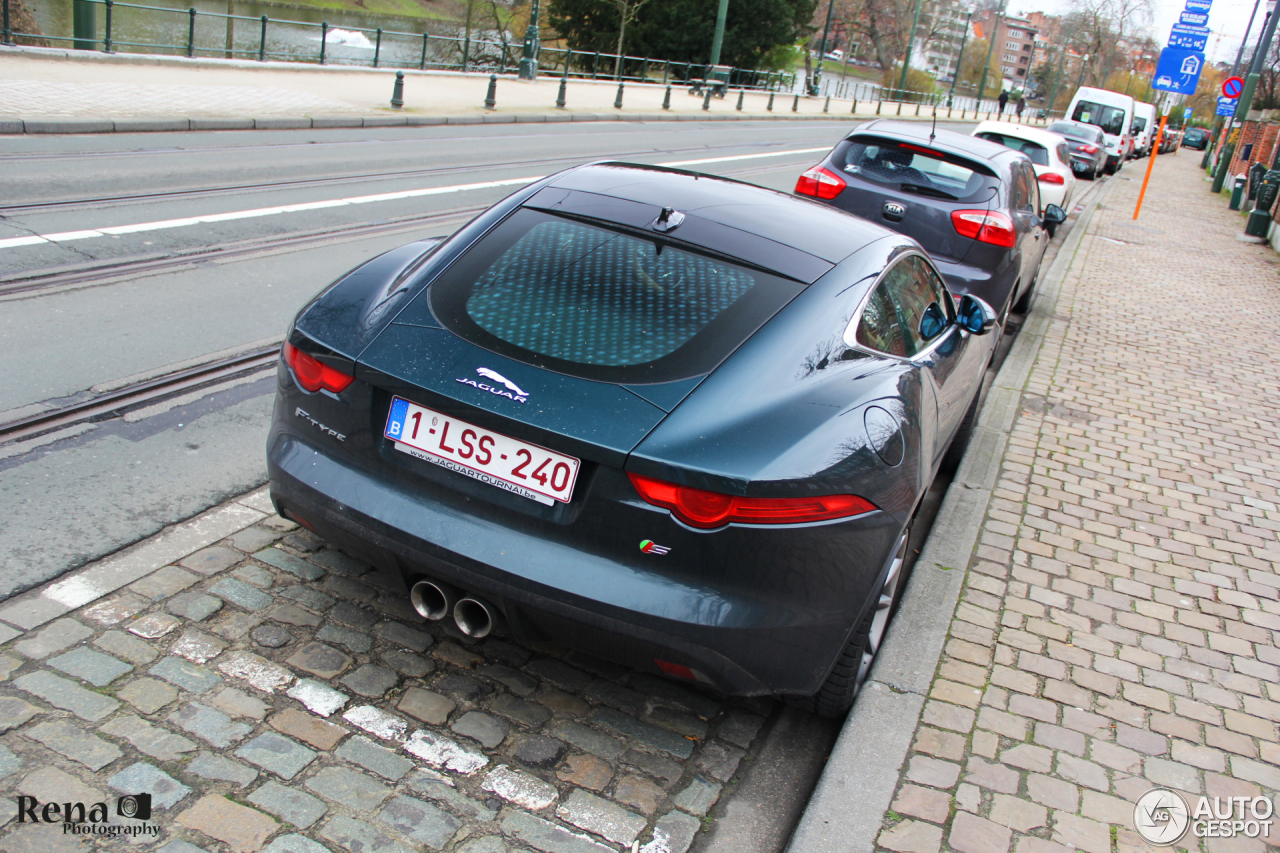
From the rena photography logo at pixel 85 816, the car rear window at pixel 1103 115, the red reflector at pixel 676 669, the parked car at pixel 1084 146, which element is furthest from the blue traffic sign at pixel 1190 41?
the rena photography logo at pixel 85 816

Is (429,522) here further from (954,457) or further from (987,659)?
(954,457)

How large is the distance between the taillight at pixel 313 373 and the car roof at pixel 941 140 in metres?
5.83

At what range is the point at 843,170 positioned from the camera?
7.89 m

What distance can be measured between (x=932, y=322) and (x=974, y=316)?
0.36 meters

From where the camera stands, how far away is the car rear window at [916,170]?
299 inches

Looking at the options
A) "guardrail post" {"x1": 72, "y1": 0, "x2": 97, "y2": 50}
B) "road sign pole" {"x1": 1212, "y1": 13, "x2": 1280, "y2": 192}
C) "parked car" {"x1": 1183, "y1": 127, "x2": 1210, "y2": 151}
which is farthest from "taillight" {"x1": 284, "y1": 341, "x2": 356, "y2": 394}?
"parked car" {"x1": 1183, "y1": 127, "x2": 1210, "y2": 151}

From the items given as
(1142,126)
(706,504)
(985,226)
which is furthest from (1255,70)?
(706,504)

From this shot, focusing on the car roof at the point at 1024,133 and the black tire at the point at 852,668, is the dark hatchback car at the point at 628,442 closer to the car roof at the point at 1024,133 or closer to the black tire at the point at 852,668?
the black tire at the point at 852,668

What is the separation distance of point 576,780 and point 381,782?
53cm

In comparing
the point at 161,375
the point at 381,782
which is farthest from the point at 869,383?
the point at 161,375

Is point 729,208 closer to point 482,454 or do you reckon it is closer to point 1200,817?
point 482,454

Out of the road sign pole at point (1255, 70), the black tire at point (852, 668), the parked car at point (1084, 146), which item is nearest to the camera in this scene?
the black tire at point (852, 668)

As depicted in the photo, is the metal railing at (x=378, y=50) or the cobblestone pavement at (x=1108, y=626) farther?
the metal railing at (x=378, y=50)

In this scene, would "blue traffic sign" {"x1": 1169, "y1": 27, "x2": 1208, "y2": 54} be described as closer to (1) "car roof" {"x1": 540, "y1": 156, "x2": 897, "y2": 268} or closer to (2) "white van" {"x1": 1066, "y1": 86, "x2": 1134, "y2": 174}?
(2) "white van" {"x1": 1066, "y1": 86, "x2": 1134, "y2": 174}
